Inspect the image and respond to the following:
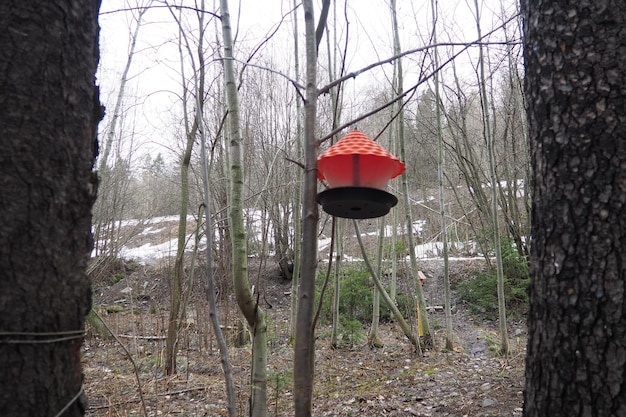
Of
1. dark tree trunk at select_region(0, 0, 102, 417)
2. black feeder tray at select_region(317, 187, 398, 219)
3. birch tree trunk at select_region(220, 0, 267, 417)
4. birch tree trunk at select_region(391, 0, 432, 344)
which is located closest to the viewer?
dark tree trunk at select_region(0, 0, 102, 417)

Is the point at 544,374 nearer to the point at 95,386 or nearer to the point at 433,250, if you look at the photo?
the point at 95,386

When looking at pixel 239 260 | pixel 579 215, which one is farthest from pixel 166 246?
pixel 579 215

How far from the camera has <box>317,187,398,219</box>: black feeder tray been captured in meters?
1.69

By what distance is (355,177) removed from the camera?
5.70 ft

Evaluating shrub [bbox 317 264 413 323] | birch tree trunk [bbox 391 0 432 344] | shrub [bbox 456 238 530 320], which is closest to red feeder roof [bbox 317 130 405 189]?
birch tree trunk [bbox 391 0 432 344]

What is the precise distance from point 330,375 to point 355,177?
12.7ft

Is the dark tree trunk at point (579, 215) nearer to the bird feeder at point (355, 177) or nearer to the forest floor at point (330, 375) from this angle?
the bird feeder at point (355, 177)

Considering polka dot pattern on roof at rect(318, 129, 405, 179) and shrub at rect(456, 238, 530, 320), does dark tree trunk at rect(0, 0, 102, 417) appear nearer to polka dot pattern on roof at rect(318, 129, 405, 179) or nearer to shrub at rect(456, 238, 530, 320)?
polka dot pattern on roof at rect(318, 129, 405, 179)

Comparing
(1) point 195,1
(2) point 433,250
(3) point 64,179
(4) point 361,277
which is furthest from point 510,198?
(3) point 64,179

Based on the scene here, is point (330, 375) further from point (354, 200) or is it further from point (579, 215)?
point (579, 215)

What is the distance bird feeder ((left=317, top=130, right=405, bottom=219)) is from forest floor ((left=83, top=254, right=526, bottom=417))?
1.45 metres

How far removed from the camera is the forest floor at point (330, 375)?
3.70 m

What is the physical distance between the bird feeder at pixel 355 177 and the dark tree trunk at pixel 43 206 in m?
A: 0.87

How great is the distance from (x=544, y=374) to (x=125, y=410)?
3211mm
